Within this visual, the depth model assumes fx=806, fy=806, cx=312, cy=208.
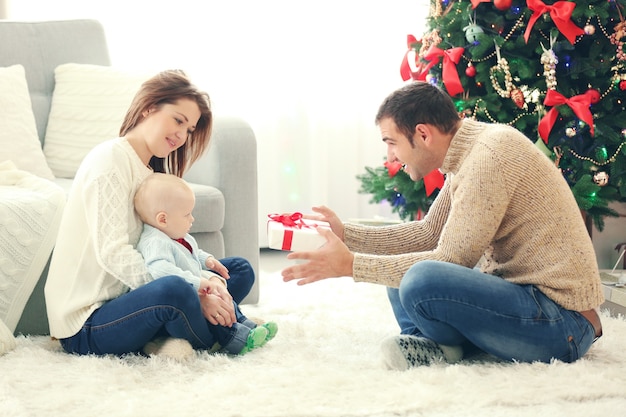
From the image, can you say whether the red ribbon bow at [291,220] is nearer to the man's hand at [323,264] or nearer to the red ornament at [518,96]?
the man's hand at [323,264]

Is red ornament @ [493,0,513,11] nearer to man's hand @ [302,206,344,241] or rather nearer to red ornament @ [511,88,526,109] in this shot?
red ornament @ [511,88,526,109]

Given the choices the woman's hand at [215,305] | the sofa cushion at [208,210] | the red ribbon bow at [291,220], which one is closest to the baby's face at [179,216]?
the woman's hand at [215,305]

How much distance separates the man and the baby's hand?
1.14 feet

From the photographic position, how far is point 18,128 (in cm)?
264

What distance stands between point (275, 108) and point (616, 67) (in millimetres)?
1684

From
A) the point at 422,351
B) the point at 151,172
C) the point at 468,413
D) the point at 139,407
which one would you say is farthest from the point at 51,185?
the point at 468,413

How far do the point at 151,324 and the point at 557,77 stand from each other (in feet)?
5.69

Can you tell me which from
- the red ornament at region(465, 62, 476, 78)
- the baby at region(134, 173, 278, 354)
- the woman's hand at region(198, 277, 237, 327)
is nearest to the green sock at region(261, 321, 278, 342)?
the baby at region(134, 173, 278, 354)

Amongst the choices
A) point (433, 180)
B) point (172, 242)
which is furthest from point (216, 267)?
point (433, 180)

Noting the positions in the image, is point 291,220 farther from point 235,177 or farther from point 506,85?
point 506,85

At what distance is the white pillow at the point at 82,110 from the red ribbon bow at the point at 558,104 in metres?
1.42

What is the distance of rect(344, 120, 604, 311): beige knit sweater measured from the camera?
1.80 meters

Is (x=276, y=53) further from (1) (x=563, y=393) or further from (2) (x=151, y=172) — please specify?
(1) (x=563, y=393)

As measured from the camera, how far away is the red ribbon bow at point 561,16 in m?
2.68
